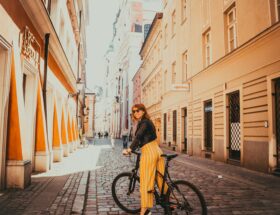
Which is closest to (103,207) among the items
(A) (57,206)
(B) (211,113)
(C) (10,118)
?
(A) (57,206)

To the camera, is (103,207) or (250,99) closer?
(103,207)

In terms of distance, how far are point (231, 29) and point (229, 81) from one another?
2.56 metres

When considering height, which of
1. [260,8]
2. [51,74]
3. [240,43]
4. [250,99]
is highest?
[260,8]

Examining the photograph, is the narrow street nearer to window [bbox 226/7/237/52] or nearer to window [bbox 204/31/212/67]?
window [bbox 226/7/237/52]

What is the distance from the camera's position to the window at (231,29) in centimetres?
1384

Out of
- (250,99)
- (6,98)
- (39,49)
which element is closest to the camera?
(6,98)

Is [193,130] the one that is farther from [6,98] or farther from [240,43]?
[6,98]

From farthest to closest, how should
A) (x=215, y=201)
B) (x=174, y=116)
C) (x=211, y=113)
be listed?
(x=174, y=116) → (x=211, y=113) → (x=215, y=201)

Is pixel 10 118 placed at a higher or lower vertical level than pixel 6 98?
lower

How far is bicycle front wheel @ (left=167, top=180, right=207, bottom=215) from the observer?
438cm

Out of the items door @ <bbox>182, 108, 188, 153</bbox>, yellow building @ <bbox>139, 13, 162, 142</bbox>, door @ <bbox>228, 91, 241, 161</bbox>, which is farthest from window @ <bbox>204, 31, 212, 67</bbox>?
yellow building @ <bbox>139, 13, 162, 142</bbox>

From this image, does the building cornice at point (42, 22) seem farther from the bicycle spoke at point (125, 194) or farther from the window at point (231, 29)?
the window at point (231, 29)

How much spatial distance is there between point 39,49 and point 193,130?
11.3 meters

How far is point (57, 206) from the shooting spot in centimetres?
570
